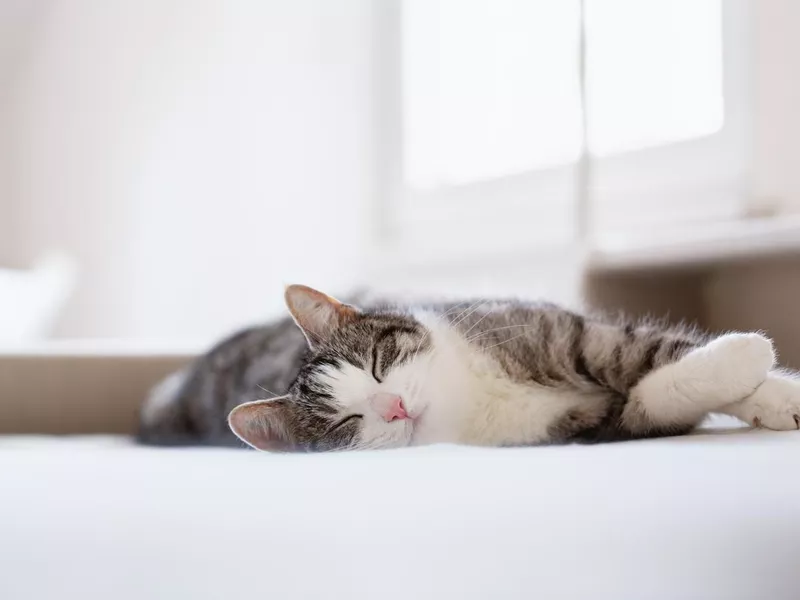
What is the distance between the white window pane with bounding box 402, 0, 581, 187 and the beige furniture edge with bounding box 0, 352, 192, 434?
126 centimetres

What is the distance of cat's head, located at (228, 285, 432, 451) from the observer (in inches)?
35.7

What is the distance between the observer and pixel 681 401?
2.75ft

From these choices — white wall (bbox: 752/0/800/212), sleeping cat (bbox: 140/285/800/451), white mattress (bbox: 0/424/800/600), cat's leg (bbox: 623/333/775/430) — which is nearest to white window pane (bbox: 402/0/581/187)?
white wall (bbox: 752/0/800/212)

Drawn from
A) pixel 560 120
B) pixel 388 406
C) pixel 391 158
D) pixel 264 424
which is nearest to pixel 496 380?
pixel 388 406

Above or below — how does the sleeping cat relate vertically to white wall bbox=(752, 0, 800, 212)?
below

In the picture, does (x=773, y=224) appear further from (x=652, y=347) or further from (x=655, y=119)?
(x=655, y=119)

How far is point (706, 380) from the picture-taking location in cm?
82

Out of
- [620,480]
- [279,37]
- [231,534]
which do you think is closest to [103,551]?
[231,534]

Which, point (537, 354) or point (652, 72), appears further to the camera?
point (652, 72)

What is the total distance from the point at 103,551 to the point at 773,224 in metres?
1.13

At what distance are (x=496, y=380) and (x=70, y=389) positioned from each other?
991mm

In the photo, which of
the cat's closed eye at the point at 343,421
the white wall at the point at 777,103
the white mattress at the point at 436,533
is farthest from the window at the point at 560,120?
the white mattress at the point at 436,533

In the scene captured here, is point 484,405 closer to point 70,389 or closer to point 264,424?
point 264,424

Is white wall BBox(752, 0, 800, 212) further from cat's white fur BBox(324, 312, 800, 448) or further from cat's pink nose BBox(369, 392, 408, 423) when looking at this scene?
cat's pink nose BBox(369, 392, 408, 423)
